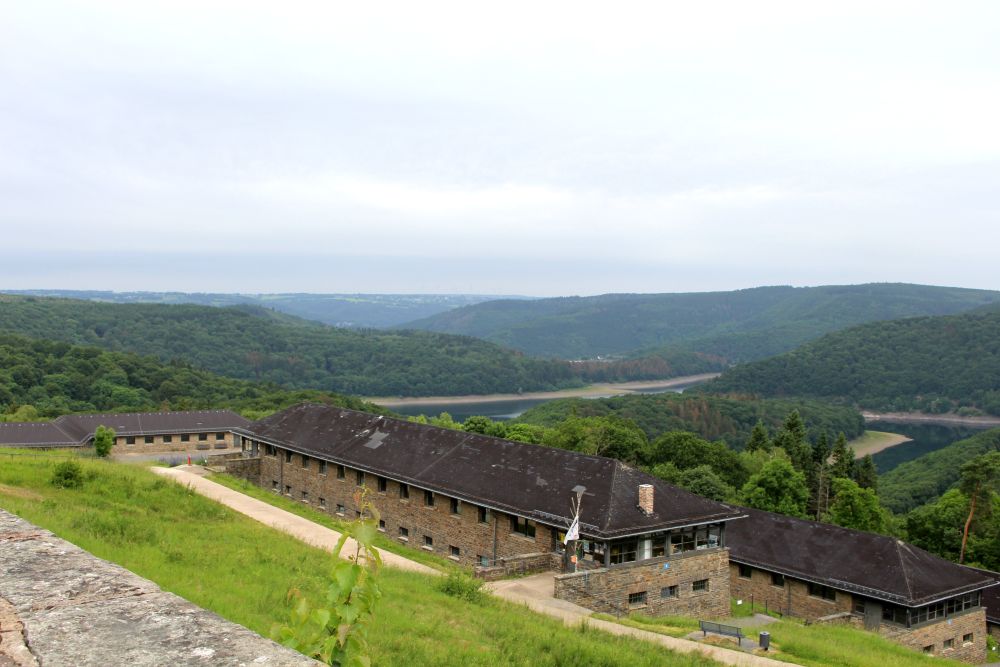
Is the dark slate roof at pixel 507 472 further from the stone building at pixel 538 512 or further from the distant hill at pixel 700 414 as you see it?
the distant hill at pixel 700 414

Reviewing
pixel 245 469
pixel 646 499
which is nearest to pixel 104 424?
pixel 245 469

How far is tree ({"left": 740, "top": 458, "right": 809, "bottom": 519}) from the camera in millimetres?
49344

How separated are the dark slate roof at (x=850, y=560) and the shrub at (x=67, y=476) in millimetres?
25762

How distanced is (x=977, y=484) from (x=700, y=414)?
7811cm

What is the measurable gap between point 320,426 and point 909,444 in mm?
141362

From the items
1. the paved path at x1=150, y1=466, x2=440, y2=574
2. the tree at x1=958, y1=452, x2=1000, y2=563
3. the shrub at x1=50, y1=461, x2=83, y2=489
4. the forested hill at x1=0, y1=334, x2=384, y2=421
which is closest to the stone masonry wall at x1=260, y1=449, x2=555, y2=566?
the paved path at x1=150, y1=466, x2=440, y2=574

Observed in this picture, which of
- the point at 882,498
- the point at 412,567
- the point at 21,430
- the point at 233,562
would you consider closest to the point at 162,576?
the point at 233,562

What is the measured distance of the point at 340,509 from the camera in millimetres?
34000

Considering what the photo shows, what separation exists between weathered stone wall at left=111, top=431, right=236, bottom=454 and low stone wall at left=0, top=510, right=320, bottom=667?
57.4 metres

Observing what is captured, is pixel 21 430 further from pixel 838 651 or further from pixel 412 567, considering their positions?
pixel 838 651

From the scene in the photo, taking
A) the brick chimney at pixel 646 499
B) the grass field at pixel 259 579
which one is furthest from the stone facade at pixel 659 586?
the grass field at pixel 259 579

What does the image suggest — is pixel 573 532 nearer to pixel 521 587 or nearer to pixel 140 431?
pixel 521 587

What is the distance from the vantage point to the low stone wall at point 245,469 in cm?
3891

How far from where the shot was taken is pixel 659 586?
79.9 ft
